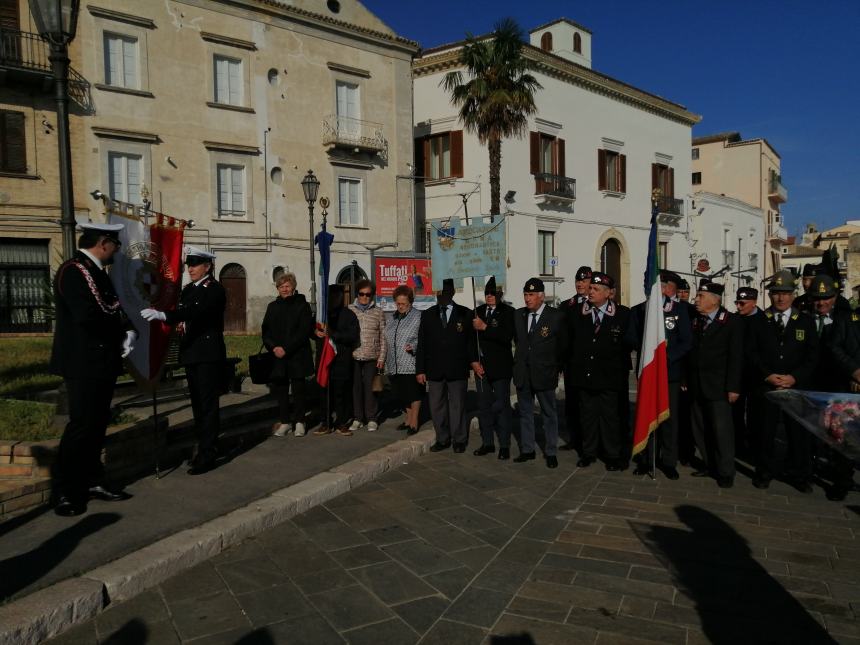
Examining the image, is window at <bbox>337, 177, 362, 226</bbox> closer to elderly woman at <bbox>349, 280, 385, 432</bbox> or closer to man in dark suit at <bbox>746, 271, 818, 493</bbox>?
elderly woman at <bbox>349, 280, 385, 432</bbox>

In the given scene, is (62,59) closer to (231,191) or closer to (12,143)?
(12,143)

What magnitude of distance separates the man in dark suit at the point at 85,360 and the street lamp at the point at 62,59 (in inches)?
28.3

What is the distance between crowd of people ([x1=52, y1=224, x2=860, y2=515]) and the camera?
19.8 ft

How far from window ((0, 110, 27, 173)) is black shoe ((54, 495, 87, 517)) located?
18074 mm

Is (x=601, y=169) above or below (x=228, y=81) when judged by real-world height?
below

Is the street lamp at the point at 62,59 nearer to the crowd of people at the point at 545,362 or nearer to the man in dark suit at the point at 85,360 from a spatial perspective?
the man in dark suit at the point at 85,360

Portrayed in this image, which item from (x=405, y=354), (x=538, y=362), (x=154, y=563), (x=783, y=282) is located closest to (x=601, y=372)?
(x=538, y=362)

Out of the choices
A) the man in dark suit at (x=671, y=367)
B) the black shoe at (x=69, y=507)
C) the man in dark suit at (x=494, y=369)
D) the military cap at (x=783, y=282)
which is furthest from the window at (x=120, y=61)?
the military cap at (x=783, y=282)

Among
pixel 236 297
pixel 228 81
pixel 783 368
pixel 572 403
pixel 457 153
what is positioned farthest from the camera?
pixel 457 153

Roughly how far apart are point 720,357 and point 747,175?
49008 mm

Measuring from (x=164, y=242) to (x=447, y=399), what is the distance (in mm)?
3439

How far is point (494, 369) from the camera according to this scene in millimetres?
7215

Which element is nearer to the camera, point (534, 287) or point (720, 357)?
point (720, 357)

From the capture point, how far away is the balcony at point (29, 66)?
18.5m
